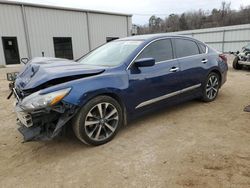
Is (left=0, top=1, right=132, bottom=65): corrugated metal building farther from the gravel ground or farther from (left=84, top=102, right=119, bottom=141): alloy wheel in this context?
(left=84, top=102, right=119, bottom=141): alloy wheel

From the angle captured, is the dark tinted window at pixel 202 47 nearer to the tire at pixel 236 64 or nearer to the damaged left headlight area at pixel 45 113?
the damaged left headlight area at pixel 45 113

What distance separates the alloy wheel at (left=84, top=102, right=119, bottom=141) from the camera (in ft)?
9.09

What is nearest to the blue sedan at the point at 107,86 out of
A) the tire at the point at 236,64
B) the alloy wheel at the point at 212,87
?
the alloy wheel at the point at 212,87

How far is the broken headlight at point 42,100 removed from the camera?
2400mm

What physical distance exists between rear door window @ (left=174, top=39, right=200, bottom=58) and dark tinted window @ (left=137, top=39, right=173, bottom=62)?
0.66ft

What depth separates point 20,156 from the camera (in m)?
2.74

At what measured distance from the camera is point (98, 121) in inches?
111

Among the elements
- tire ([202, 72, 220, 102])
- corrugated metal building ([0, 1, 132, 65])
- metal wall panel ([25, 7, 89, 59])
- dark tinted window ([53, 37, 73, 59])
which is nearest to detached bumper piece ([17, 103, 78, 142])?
tire ([202, 72, 220, 102])

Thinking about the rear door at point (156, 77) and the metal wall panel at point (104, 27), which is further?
the metal wall panel at point (104, 27)

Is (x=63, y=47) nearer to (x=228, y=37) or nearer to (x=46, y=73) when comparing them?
(x=46, y=73)

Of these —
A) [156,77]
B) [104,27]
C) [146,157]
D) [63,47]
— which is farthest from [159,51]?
[104,27]

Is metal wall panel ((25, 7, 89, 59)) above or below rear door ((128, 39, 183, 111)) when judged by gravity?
above

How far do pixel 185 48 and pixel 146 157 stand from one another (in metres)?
2.44

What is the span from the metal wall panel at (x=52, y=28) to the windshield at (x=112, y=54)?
12825mm
